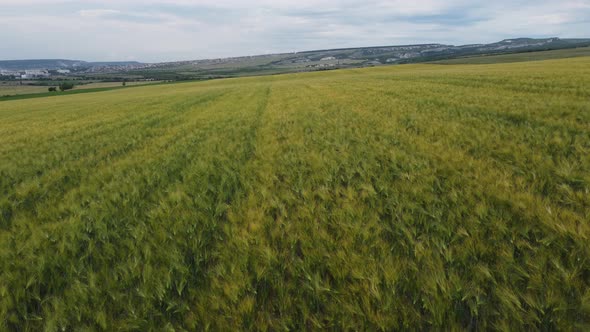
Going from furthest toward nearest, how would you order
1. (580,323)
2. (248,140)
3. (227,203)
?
(248,140)
(227,203)
(580,323)

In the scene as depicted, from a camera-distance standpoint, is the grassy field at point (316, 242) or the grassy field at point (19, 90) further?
the grassy field at point (19, 90)

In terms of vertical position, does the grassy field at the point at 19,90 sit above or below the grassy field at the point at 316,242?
above

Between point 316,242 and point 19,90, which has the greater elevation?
point 19,90

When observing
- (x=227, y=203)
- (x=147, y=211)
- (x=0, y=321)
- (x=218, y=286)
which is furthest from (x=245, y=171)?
(x=0, y=321)

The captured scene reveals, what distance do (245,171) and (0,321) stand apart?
299 centimetres

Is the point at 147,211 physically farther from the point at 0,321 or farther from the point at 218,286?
the point at 218,286

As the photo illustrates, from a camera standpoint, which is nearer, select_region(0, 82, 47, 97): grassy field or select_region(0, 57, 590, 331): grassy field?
select_region(0, 57, 590, 331): grassy field

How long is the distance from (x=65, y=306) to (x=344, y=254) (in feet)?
6.04

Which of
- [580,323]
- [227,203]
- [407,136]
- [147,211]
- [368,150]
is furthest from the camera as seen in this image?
[407,136]

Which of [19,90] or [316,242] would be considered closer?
[316,242]

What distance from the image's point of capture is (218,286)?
70.7 inches

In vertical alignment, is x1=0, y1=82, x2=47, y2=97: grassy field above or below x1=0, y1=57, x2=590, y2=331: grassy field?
above

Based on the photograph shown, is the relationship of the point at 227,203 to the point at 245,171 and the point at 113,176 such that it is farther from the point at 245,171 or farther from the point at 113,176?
the point at 113,176

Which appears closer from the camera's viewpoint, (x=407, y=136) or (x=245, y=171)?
(x=245, y=171)
